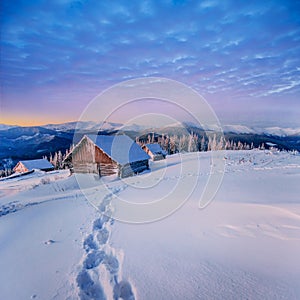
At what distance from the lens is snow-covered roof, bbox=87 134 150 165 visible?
19516mm

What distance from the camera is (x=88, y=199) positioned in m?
10.0

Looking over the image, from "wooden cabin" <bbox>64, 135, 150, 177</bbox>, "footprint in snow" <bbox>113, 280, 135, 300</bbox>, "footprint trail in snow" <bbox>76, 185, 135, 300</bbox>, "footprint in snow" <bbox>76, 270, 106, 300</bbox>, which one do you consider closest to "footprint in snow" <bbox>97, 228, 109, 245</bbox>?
"footprint trail in snow" <bbox>76, 185, 135, 300</bbox>

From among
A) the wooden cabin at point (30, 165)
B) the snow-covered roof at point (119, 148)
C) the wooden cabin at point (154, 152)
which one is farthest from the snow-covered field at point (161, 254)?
the wooden cabin at point (30, 165)

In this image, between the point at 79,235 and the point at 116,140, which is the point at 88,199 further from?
the point at 116,140

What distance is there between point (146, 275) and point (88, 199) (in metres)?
7.05

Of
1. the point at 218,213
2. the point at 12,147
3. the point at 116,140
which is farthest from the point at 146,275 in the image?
the point at 12,147

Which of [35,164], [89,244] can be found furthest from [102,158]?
[35,164]

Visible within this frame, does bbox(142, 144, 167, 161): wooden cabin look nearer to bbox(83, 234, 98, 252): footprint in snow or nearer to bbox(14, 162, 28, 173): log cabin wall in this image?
bbox(14, 162, 28, 173): log cabin wall

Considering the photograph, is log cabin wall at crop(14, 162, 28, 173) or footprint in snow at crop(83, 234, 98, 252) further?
log cabin wall at crop(14, 162, 28, 173)

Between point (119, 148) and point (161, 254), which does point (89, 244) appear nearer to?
point (161, 254)

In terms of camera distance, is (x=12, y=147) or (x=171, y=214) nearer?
(x=171, y=214)

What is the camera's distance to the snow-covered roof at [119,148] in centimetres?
1952

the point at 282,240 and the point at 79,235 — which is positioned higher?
the point at 282,240

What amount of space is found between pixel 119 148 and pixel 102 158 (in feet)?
8.94
